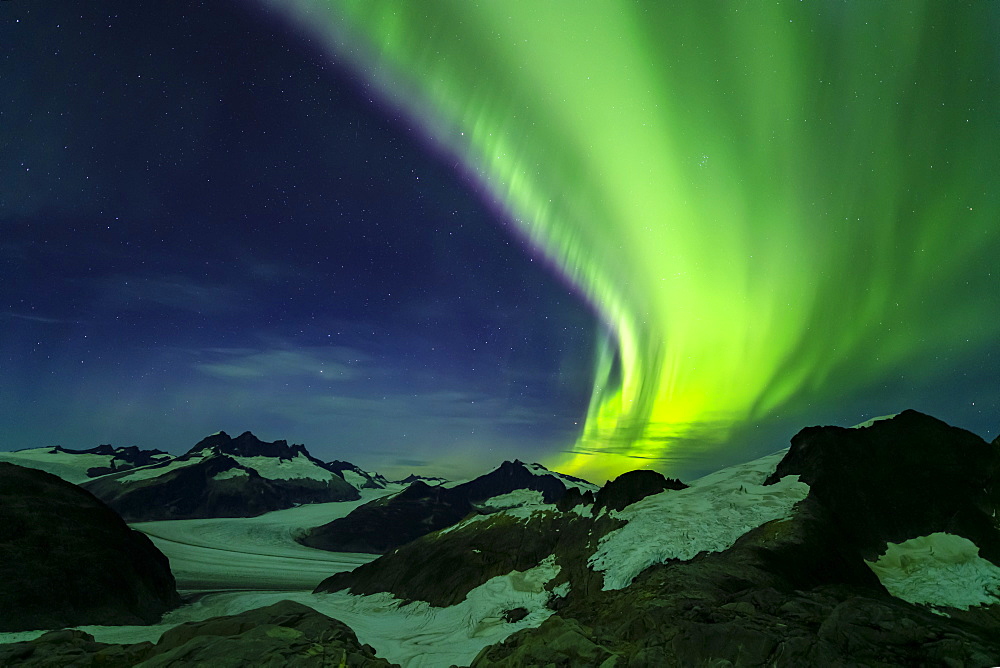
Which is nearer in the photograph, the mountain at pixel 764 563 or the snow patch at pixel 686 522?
the mountain at pixel 764 563

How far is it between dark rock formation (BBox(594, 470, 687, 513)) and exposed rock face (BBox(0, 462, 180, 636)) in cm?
4940

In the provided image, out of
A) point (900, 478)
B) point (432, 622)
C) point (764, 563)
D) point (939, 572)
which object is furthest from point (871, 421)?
point (432, 622)

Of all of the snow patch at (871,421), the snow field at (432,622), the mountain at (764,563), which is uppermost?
the snow patch at (871,421)

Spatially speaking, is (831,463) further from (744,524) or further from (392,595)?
(392,595)

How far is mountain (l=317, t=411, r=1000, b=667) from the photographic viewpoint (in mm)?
18828

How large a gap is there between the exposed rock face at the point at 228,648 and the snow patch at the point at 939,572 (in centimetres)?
3826

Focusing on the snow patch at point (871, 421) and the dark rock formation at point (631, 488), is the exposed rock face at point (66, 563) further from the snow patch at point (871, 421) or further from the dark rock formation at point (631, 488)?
the snow patch at point (871, 421)

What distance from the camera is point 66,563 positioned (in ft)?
149

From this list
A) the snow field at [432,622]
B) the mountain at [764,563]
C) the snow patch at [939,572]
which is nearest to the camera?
the mountain at [764,563]

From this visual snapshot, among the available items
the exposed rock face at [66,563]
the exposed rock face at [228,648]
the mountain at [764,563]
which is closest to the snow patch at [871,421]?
the mountain at [764,563]

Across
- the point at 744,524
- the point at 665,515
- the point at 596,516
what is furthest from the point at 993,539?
the point at 596,516

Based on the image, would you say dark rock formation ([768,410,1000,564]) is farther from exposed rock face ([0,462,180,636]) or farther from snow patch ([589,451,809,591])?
exposed rock face ([0,462,180,636])

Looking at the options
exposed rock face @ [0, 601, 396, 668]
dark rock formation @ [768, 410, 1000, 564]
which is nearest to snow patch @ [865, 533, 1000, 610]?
dark rock formation @ [768, 410, 1000, 564]

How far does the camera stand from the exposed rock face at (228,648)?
2159cm
